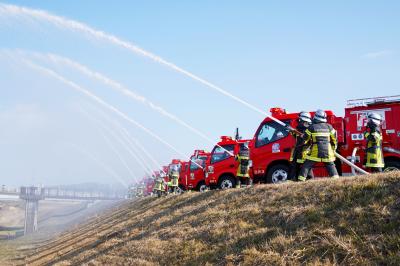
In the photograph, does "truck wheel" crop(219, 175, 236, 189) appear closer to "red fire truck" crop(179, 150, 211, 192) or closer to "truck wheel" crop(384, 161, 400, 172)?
"red fire truck" crop(179, 150, 211, 192)

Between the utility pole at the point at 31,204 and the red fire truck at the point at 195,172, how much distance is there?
247ft

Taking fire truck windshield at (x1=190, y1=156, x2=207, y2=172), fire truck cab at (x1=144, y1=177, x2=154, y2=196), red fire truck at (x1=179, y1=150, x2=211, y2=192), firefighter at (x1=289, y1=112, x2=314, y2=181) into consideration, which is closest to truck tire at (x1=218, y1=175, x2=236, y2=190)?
red fire truck at (x1=179, y1=150, x2=211, y2=192)

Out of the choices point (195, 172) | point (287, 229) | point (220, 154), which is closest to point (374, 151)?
point (287, 229)

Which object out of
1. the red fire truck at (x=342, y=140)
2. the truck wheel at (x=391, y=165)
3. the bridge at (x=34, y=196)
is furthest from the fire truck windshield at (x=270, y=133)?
the bridge at (x=34, y=196)

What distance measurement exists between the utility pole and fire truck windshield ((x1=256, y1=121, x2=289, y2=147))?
283 ft

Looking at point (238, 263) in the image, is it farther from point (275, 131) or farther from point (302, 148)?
point (275, 131)

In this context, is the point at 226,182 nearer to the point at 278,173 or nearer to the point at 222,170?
the point at 222,170

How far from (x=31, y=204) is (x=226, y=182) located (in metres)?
85.8

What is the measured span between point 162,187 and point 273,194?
16356mm

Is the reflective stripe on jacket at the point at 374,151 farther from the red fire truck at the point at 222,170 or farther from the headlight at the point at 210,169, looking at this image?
the headlight at the point at 210,169

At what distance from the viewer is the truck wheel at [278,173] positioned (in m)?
13.4

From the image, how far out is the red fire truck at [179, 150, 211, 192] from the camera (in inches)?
910

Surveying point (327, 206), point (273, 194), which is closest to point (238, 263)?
point (327, 206)

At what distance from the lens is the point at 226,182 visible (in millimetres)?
17953
